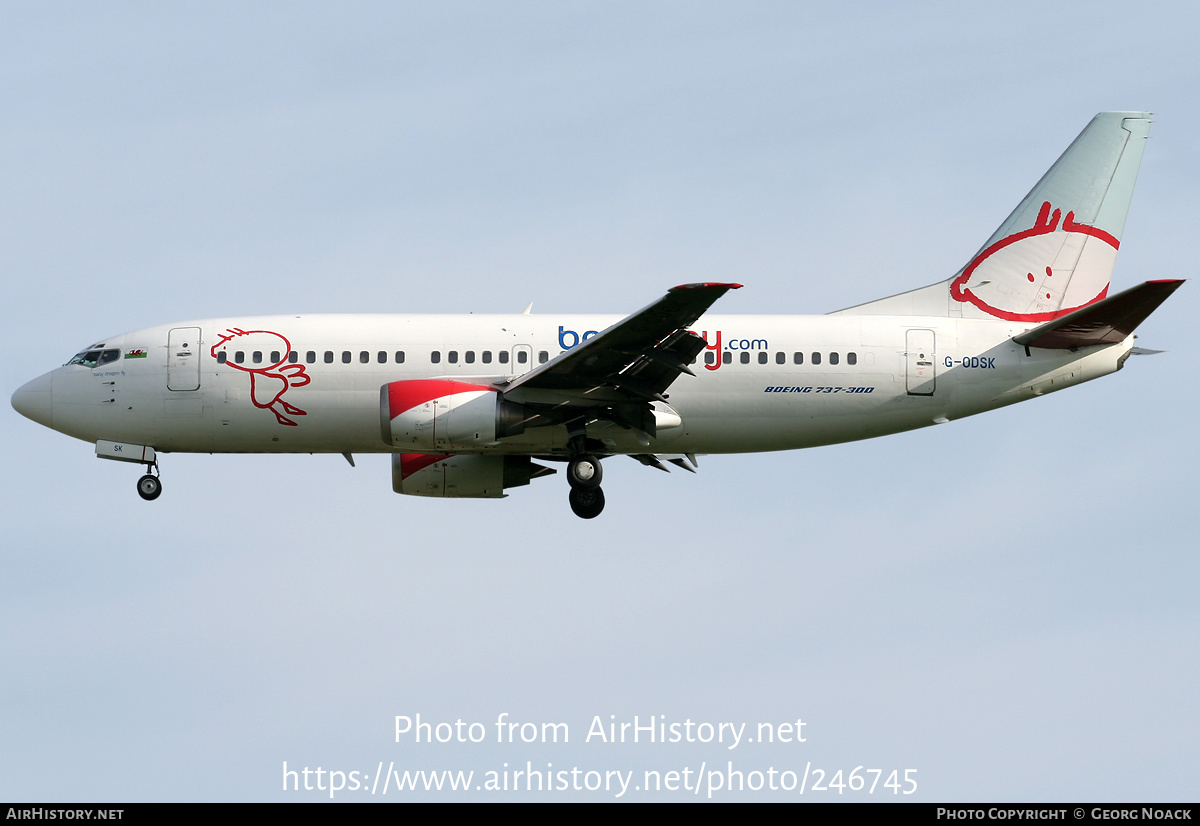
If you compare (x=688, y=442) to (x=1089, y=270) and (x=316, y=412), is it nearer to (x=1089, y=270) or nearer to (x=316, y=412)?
(x=316, y=412)

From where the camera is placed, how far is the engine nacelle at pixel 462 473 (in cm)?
3416

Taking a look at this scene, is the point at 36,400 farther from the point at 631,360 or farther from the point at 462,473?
the point at 631,360

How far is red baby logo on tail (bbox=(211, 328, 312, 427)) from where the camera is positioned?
31734mm

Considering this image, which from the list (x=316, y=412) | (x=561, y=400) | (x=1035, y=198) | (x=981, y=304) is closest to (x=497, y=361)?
(x=561, y=400)

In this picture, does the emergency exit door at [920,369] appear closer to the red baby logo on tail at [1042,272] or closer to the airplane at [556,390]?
the airplane at [556,390]

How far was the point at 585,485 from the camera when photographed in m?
31.8

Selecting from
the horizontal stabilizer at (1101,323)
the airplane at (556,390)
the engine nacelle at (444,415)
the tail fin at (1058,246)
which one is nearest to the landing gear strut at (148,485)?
the airplane at (556,390)

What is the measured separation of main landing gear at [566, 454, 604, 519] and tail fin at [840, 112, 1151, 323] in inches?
289

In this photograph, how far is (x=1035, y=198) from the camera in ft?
114

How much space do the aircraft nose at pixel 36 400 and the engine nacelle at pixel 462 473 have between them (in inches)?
316

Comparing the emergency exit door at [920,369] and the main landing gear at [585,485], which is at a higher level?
the emergency exit door at [920,369]

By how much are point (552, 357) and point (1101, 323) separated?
11977 mm

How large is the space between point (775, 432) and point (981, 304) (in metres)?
6.13

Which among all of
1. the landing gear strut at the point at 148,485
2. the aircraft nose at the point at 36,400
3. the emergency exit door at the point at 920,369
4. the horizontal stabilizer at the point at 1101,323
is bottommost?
the landing gear strut at the point at 148,485
